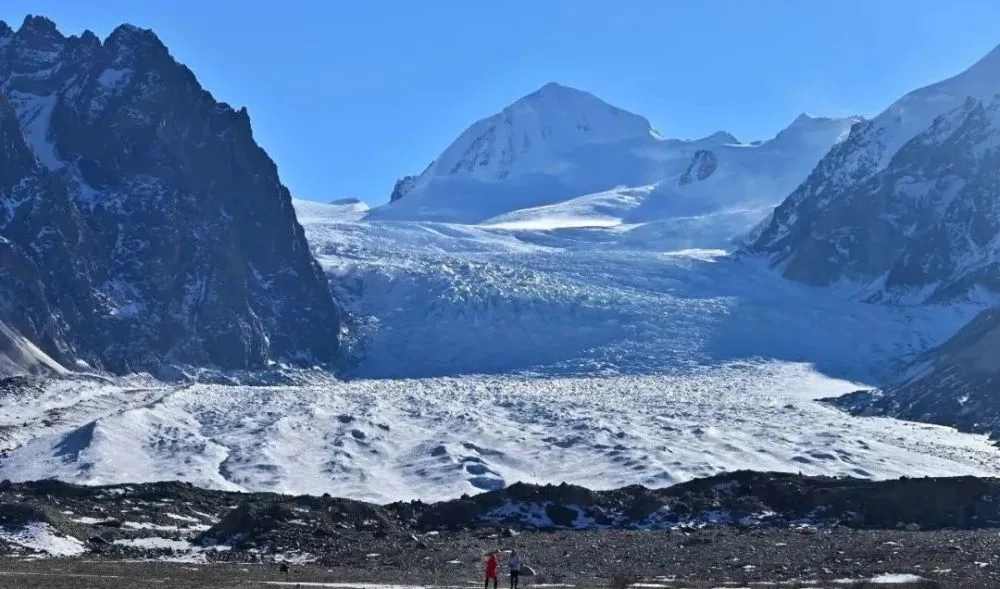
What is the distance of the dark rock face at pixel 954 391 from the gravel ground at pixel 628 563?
7192 centimetres

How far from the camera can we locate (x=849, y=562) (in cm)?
5491

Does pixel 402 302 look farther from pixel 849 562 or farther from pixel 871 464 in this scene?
pixel 849 562

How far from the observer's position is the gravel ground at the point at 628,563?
49750mm

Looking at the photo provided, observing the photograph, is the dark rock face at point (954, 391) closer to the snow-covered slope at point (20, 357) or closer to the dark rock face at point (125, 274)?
the dark rock face at point (125, 274)

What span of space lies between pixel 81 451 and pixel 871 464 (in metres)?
50.1

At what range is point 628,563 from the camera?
58.1 meters

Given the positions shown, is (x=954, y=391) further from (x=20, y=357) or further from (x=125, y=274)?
(x=125, y=274)

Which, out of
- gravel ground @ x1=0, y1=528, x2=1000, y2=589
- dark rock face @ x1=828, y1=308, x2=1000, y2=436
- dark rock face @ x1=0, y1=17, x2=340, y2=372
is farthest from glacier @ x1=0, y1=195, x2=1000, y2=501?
gravel ground @ x1=0, y1=528, x2=1000, y2=589

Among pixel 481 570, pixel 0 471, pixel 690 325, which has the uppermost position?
pixel 690 325

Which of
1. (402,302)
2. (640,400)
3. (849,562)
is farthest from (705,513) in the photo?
(402,302)

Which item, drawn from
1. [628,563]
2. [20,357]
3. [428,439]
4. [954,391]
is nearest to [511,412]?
[428,439]

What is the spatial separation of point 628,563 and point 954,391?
9567 centimetres

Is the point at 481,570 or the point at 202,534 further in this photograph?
the point at 202,534

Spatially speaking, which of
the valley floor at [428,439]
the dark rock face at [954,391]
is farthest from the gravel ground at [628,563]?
the dark rock face at [954,391]
